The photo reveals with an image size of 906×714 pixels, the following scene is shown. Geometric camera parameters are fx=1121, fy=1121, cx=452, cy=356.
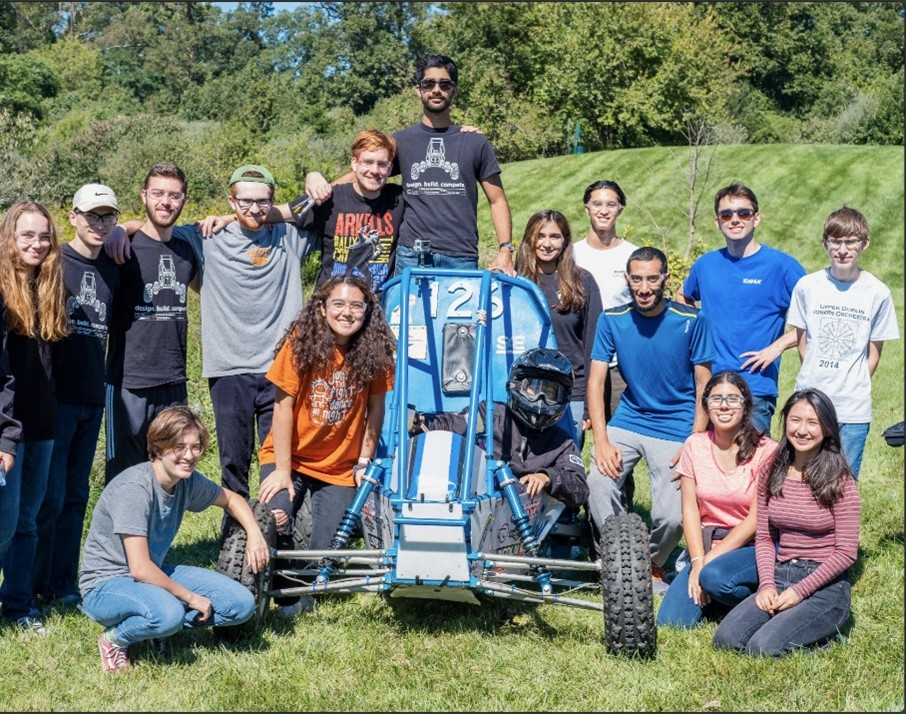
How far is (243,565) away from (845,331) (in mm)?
3467

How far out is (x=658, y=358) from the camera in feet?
20.0

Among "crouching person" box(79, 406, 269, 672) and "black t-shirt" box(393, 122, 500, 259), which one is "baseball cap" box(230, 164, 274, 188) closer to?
"black t-shirt" box(393, 122, 500, 259)

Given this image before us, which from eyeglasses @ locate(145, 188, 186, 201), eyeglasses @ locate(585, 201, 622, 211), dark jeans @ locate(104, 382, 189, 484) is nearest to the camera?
eyeglasses @ locate(145, 188, 186, 201)

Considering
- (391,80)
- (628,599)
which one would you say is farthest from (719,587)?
(391,80)

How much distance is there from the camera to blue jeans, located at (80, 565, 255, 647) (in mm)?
4762

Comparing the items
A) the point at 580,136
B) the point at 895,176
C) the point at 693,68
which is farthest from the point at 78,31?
the point at 895,176

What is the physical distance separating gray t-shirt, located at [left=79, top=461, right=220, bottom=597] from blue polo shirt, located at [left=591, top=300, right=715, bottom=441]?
241 centimetres

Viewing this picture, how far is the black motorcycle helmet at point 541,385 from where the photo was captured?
18.2ft

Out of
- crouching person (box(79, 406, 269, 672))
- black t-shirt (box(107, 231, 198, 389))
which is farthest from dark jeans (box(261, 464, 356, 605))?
black t-shirt (box(107, 231, 198, 389))

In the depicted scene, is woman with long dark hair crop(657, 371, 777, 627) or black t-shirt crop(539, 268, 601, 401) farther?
black t-shirt crop(539, 268, 601, 401)

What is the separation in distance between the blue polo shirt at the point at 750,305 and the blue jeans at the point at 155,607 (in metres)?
2.98

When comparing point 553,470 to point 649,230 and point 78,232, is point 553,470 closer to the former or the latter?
point 78,232

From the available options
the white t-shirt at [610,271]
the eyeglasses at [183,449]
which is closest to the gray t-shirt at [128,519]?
the eyeglasses at [183,449]

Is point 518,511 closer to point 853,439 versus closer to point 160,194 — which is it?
A: point 853,439
